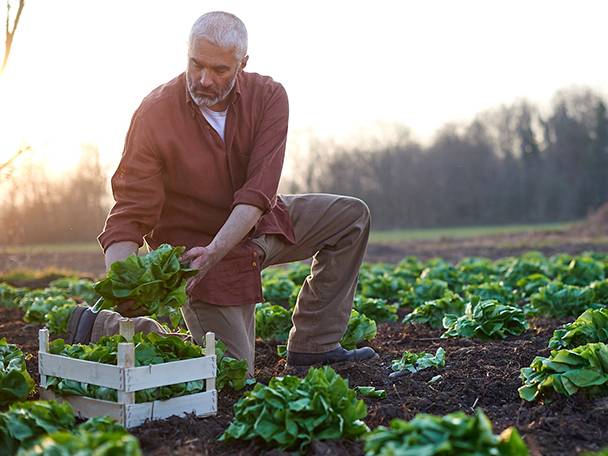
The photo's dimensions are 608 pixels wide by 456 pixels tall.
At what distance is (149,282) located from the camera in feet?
14.8

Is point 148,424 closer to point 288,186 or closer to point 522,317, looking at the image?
point 522,317

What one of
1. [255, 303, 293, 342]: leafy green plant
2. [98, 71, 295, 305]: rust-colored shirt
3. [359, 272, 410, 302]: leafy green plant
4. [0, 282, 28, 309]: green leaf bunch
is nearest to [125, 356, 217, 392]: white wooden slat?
[98, 71, 295, 305]: rust-colored shirt

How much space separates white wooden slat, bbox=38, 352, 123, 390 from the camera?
14.4 ft

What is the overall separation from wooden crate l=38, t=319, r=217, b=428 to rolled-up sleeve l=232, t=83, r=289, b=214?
3.81 ft

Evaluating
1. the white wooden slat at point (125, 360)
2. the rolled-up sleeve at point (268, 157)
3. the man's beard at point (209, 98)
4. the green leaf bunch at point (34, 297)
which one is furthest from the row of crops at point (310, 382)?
the green leaf bunch at point (34, 297)

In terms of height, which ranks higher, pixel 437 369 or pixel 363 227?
pixel 363 227

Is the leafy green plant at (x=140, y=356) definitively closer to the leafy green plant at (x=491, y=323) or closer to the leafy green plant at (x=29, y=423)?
the leafy green plant at (x=29, y=423)

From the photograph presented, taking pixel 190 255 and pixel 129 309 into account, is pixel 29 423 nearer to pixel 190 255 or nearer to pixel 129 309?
pixel 129 309

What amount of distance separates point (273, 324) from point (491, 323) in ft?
6.95

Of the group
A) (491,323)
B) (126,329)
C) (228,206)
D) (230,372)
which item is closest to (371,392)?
(230,372)

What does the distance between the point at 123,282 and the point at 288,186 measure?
196 ft

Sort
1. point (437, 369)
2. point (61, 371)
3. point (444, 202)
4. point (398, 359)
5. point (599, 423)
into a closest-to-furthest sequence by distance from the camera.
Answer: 1. point (599, 423)
2. point (61, 371)
3. point (437, 369)
4. point (398, 359)
5. point (444, 202)

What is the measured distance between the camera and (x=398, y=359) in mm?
6492

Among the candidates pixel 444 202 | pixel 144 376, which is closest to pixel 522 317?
pixel 144 376
